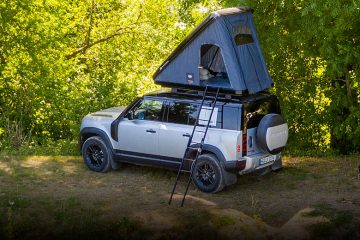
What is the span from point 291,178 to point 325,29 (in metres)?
2.99

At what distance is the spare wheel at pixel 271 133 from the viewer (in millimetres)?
9969

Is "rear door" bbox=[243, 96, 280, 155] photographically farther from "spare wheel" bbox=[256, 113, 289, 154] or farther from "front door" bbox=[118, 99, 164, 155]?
"front door" bbox=[118, 99, 164, 155]

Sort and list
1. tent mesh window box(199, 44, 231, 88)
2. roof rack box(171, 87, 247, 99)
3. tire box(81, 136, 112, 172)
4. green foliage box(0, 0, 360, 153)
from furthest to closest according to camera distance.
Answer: green foliage box(0, 0, 360, 153), tire box(81, 136, 112, 172), tent mesh window box(199, 44, 231, 88), roof rack box(171, 87, 247, 99)

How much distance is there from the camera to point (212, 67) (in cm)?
1162

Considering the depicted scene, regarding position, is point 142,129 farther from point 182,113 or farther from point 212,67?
point 212,67

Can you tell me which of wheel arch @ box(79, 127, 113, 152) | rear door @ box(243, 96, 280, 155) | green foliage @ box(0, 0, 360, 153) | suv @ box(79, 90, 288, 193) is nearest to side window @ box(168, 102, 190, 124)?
suv @ box(79, 90, 288, 193)

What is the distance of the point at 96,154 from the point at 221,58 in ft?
10.1

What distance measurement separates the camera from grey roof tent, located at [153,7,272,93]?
10422 mm

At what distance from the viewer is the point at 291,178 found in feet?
36.2

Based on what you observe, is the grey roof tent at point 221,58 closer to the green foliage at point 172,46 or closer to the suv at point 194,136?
the suv at point 194,136

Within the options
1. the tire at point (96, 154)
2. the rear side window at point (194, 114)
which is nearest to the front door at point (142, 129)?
the rear side window at point (194, 114)

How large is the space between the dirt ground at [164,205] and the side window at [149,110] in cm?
113

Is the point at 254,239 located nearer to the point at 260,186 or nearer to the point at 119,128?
the point at 260,186

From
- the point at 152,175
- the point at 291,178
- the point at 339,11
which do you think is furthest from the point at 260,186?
the point at 339,11
